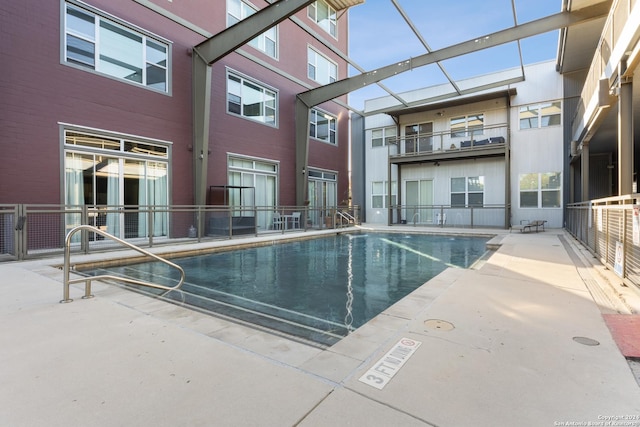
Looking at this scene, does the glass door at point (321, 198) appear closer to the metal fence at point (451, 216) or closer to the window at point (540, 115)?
the metal fence at point (451, 216)

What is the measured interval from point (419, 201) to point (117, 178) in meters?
13.3

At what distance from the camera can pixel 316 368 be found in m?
2.06

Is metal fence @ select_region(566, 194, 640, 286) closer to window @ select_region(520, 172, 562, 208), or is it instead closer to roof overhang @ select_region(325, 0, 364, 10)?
window @ select_region(520, 172, 562, 208)

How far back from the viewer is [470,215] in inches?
608

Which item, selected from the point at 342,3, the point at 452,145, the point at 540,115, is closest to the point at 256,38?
the point at 342,3

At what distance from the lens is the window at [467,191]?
1527 cm

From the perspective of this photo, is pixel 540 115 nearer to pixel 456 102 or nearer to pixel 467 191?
pixel 456 102

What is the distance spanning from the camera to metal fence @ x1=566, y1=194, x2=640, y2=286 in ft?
12.5

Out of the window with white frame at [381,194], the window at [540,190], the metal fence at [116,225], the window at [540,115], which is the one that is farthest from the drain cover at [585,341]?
the window with white frame at [381,194]

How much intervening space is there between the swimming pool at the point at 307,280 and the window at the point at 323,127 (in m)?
8.69

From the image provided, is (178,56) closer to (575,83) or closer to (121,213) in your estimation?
(121,213)

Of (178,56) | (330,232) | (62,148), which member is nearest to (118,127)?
(62,148)

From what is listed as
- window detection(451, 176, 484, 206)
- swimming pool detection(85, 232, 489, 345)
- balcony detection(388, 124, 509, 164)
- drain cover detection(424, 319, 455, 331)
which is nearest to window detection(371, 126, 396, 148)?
balcony detection(388, 124, 509, 164)

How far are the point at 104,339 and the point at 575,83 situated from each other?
1724 cm
